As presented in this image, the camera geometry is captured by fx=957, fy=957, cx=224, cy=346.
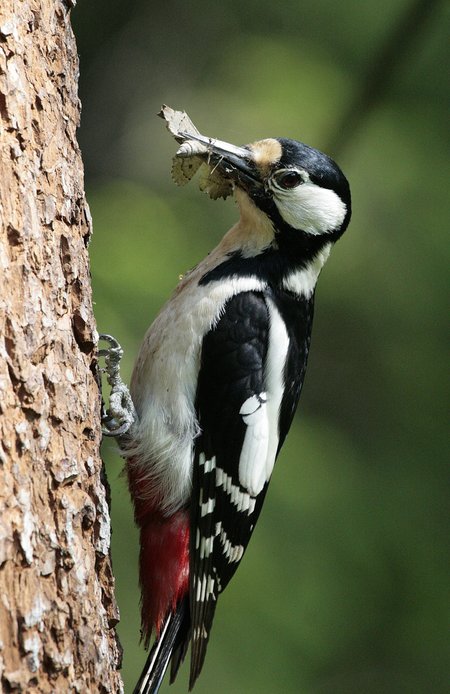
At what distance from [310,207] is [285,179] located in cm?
11

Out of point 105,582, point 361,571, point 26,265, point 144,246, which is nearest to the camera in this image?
point 26,265

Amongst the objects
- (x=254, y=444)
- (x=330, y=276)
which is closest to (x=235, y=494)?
(x=254, y=444)

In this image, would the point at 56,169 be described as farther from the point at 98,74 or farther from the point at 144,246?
the point at 98,74

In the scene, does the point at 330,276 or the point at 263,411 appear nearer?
the point at 263,411

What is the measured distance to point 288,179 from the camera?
107 inches

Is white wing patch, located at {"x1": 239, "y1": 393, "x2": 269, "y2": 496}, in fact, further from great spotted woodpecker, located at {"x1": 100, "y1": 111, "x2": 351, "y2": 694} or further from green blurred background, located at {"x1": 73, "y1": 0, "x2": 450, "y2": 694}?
green blurred background, located at {"x1": 73, "y1": 0, "x2": 450, "y2": 694}

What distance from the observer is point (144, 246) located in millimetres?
4070

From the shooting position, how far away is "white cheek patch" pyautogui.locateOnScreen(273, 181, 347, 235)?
270 centimetres

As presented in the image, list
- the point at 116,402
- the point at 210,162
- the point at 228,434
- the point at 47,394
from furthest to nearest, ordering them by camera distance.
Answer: the point at 210,162, the point at 228,434, the point at 116,402, the point at 47,394

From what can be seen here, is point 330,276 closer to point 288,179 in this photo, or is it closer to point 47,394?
point 288,179

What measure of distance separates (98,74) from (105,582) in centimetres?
373

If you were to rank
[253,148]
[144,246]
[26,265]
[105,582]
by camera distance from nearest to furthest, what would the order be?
[26,265] → [105,582] → [253,148] → [144,246]

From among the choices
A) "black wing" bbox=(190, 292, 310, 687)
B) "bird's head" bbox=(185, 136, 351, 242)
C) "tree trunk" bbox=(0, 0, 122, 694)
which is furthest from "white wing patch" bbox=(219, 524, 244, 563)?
"bird's head" bbox=(185, 136, 351, 242)

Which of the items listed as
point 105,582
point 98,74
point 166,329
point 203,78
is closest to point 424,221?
point 203,78
